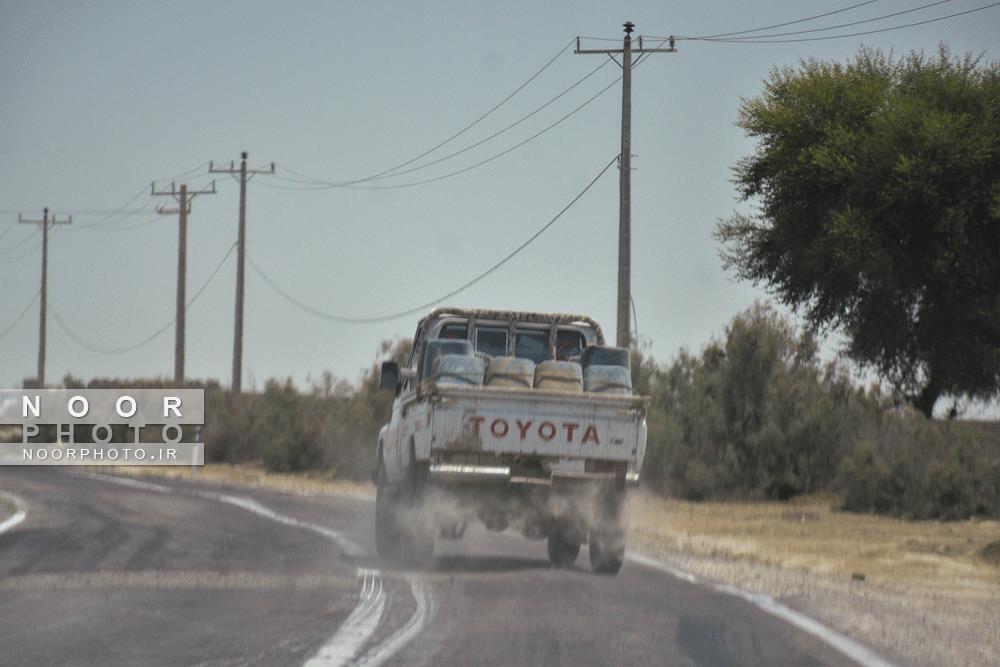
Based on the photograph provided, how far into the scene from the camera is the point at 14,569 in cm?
1498

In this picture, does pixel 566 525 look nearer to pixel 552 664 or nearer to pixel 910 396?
pixel 552 664

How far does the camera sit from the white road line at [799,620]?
1030cm

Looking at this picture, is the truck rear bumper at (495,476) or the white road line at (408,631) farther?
the truck rear bumper at (495,476)

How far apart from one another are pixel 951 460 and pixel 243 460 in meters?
26.0

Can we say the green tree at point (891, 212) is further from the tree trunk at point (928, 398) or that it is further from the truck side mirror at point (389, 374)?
the truck side mirror at point (389, 374)

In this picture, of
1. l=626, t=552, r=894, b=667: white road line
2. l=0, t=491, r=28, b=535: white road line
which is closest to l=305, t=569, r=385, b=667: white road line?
Result: l=626, t=552, r=894, b=667: white road line

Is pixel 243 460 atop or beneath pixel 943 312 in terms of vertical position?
beneath

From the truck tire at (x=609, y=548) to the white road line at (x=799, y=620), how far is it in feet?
A: 2.18

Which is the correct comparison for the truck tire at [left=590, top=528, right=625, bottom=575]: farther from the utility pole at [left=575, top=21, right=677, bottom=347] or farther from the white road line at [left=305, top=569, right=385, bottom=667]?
the utility pole at [left=575, top=21, right=677, bottom=347]

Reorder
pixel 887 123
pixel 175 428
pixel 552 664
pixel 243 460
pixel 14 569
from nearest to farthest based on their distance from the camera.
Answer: pixel 552 664
pixel 14 569
pixel 887 123
pixel 243 460
pixel 175 428

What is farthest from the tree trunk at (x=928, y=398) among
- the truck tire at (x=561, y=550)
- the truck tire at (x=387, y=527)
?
the truck tire at (x=387, y=527)

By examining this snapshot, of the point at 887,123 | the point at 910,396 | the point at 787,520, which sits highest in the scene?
the point at 887,123

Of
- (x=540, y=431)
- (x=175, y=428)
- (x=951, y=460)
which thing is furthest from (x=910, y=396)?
(x=175, y=428)

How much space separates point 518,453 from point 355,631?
15.8 ft
